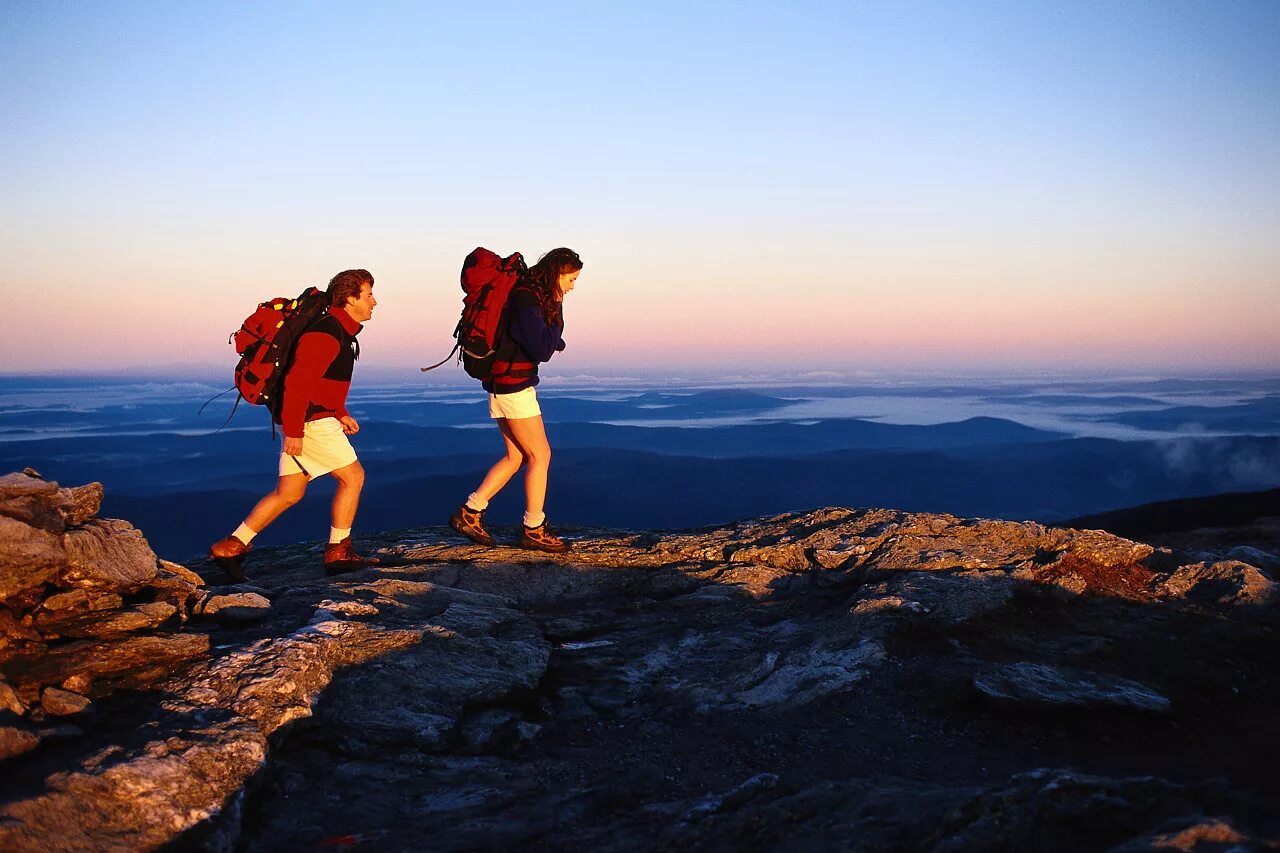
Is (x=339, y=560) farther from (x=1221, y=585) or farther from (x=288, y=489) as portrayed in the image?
(x=1221, y=585)

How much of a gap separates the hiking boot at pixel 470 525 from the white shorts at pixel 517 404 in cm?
134

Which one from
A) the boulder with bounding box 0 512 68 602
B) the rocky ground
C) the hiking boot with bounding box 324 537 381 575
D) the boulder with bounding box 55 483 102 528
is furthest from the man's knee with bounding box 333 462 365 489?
the boulder with bounding box 0 512 68 602

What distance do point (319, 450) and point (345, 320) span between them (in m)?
1.19

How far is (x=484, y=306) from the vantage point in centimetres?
800

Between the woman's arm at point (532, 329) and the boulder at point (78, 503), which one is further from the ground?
the woman's arm at point (532, 329)

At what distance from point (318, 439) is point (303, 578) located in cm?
152

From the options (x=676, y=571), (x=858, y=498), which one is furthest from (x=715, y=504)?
(x=676, y=571)

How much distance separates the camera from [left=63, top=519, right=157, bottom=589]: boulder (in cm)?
586

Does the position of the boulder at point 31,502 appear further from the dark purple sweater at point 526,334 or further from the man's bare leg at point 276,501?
the dark purple sweater at point 526,334

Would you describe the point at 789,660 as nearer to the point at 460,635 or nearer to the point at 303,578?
the point at 460,635

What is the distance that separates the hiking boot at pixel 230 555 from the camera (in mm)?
7450

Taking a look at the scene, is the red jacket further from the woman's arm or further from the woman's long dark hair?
the woman's long dark hair

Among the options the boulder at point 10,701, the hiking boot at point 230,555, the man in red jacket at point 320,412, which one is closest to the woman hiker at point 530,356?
the man in red jacket at point 320,412

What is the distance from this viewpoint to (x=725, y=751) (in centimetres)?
525
